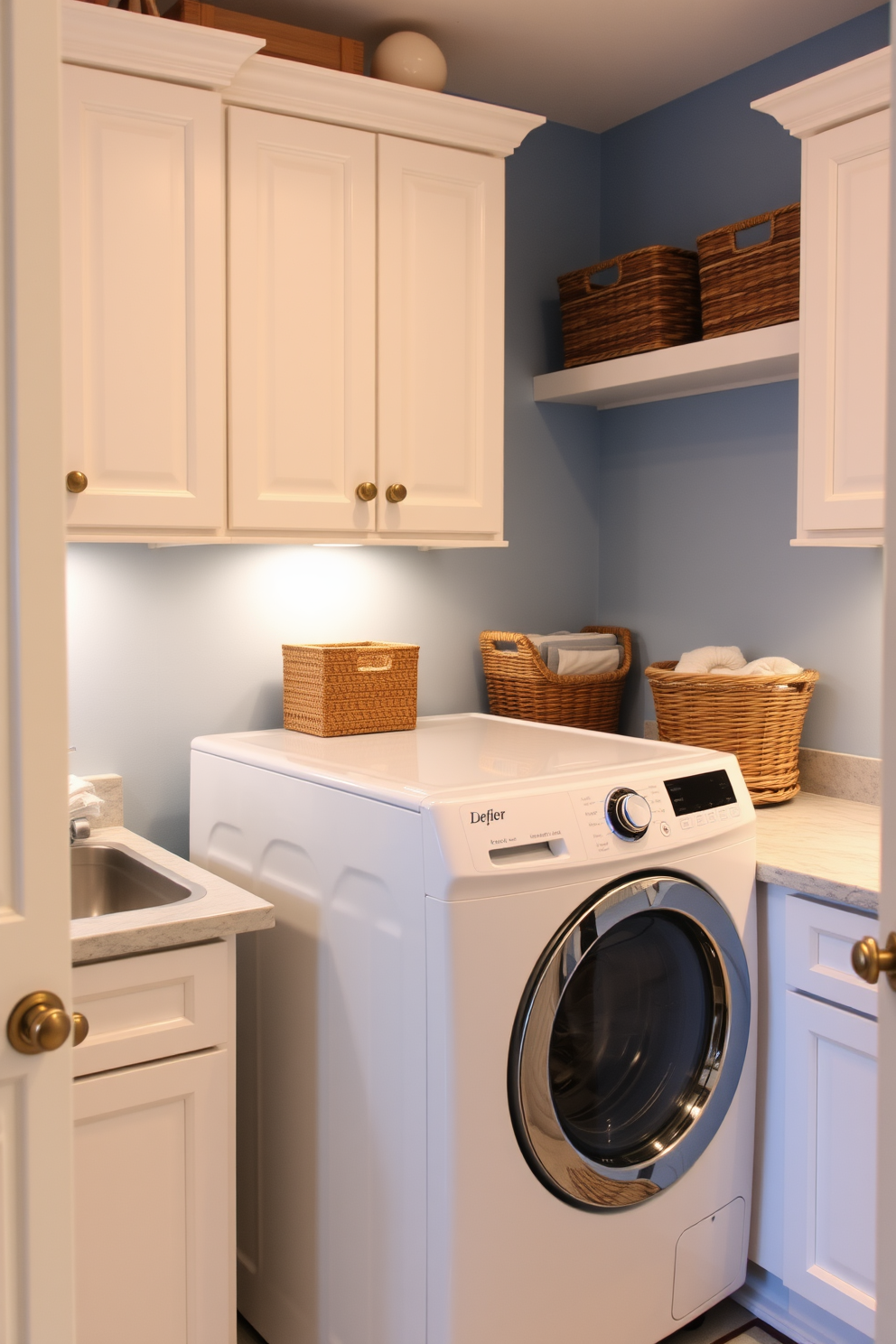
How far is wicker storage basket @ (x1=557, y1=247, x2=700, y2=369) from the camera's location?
255cm

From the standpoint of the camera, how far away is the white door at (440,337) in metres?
2.21

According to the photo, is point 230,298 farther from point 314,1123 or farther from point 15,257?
point 314,1123

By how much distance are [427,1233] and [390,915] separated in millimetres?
457

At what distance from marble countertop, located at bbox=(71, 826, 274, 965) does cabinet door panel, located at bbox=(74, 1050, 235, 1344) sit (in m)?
0.19

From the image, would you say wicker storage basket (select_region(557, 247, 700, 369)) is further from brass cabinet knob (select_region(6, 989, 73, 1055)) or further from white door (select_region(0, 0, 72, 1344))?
brass cabinet knob (select_region(6, 989, 73, 1055))

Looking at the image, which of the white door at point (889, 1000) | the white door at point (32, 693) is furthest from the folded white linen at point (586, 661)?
the white door at point (32, 693)

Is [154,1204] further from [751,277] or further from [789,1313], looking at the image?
[751,277]

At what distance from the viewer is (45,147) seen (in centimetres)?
101

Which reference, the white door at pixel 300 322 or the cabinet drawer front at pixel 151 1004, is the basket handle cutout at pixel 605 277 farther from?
the cabinet drawer front at pixel 151 1004

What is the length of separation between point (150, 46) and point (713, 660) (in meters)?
1.60

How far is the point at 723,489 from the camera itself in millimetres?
2705

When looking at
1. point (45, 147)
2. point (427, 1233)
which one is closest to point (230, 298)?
point (45, 147)

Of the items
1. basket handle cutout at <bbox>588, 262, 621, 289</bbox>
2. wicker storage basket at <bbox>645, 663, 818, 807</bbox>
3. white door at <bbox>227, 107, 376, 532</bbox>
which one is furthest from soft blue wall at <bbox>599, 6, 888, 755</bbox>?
white door at <bbox>227, 107, 376, 532</bbox>

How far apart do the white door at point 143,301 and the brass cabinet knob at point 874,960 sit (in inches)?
53.8
